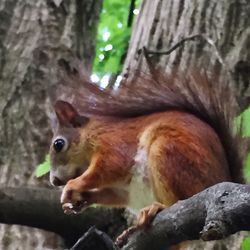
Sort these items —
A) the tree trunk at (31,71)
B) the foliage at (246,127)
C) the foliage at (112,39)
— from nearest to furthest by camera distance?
the foliage at (246,127) → the tree trunk at (31,71) → the foliage at (112,39)

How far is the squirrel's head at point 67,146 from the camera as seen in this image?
2.06m

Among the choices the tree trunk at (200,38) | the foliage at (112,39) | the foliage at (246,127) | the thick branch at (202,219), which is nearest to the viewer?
the thick branch at (202,219)

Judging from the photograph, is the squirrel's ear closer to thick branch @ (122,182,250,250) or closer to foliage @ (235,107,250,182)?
foliage @ (235,107,250,182)

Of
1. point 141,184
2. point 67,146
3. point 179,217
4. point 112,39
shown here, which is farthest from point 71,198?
point 112,39

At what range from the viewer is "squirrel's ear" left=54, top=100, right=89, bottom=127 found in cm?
213

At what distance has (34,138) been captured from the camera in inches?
115

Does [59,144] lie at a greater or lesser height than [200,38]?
lesser

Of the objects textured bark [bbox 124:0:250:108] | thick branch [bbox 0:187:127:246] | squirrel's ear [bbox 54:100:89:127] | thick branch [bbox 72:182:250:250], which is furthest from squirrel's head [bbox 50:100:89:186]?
thick branch [bbox 72:182:250:250]

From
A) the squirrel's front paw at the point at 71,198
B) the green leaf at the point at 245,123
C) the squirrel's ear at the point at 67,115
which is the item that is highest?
the green leaf at the point at 245,123

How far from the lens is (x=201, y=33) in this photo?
275cm

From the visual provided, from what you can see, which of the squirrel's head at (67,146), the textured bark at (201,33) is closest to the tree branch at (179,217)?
the squirrel's head at (67,146)

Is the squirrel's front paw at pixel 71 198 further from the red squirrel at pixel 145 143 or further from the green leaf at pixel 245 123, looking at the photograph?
the green leaf at pixel 245 123

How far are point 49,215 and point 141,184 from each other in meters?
0.50

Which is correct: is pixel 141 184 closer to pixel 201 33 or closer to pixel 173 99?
pixel 173 99
